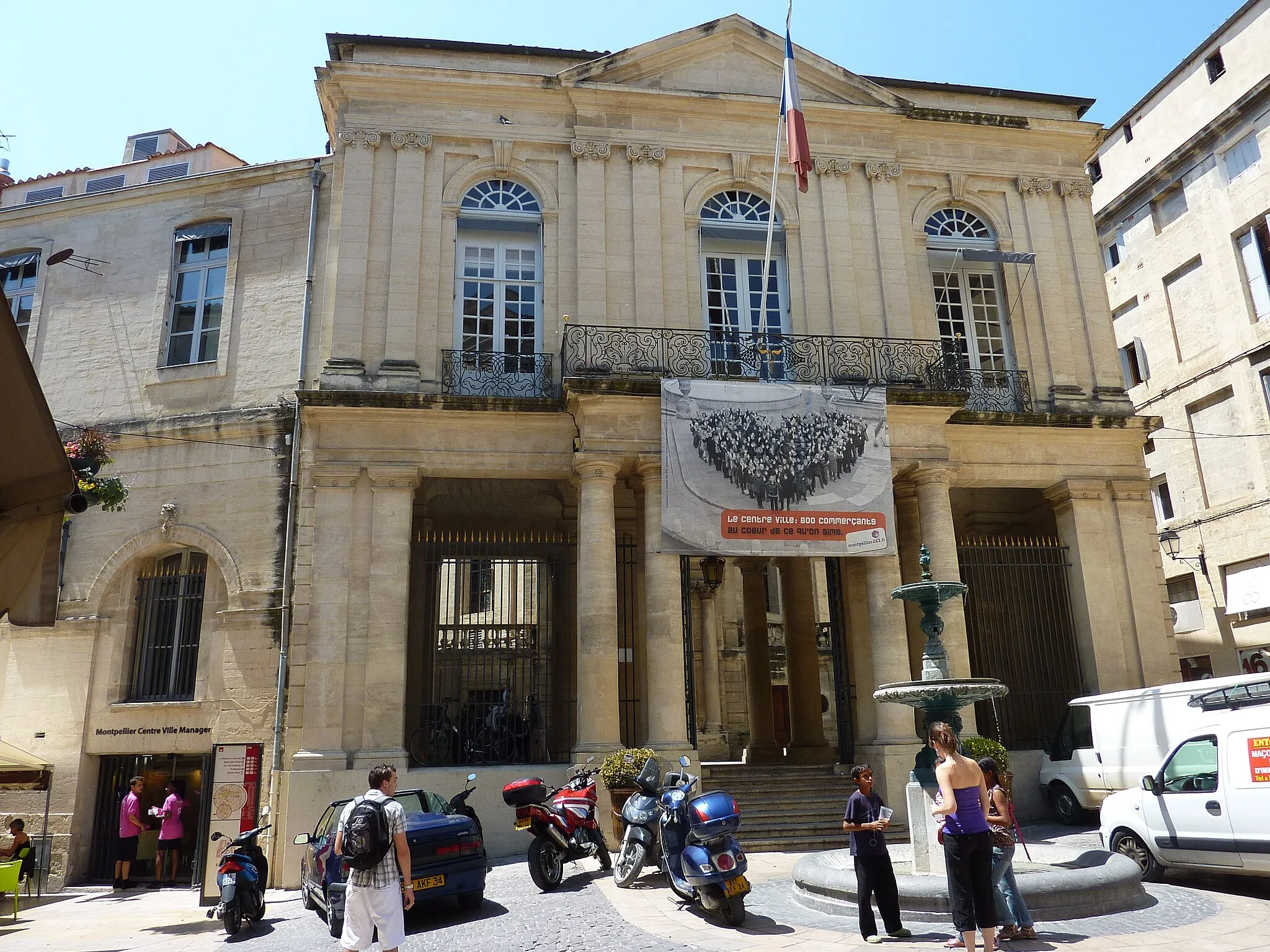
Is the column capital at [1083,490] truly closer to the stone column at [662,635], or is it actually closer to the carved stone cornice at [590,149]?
the stone column at [662,635]

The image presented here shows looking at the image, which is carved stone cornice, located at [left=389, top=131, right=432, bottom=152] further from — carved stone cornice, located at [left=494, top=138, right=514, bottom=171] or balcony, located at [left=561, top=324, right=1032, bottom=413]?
balcony, located at [left=561, top=324, right=1032, bottom=413]

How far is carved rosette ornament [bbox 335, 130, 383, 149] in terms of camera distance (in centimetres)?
1606

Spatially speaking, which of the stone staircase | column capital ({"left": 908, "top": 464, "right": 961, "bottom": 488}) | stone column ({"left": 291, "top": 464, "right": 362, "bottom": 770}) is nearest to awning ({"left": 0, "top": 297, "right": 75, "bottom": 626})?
stone column ({"left": 291, "top": 464, "right": 362, "bottom": 770})

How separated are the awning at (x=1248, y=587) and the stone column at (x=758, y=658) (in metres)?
12.6

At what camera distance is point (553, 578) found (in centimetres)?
1589

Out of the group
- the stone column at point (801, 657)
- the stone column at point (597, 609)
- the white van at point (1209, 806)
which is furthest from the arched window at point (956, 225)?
the white van at point (1209, 806)

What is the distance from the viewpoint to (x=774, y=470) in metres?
14.3

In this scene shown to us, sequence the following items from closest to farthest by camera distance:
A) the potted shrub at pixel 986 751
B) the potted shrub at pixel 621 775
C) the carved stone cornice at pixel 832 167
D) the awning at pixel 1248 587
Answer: the potted shrub at pixel 621 775 → the potted shrub at pixel 986 751 → the carved stone cornice at pixel 832 167 → the awning at pixel 1248 587

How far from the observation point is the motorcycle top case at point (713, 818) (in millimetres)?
7957

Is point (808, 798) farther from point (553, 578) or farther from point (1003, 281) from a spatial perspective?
point (1003, 281)

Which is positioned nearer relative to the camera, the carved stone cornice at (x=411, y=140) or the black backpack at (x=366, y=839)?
the black backpack at (x=366, y=839)

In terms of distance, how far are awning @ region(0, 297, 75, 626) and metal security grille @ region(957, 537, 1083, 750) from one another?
46.0ft

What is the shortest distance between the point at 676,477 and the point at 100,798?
34.0ft

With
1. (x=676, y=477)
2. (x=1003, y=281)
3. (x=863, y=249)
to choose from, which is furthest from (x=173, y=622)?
(x=1003, y=281)
